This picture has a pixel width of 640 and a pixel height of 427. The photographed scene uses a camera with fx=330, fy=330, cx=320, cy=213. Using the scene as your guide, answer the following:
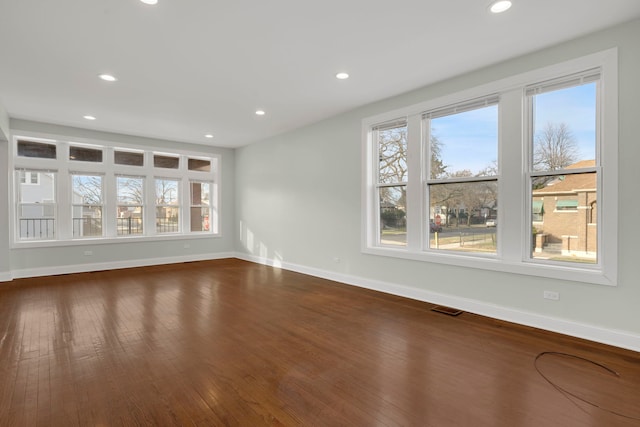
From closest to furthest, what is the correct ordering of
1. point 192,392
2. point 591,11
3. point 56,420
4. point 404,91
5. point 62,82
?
point 56,420 < point 192,392 < point 591,11 < point 62,82 < point 404,91

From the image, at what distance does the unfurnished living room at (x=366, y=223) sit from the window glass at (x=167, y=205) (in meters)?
1.78

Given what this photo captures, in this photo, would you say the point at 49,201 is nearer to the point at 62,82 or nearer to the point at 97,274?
the point at 97,274

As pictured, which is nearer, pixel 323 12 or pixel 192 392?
pixel 192 392

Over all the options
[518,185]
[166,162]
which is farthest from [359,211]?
[166,162]

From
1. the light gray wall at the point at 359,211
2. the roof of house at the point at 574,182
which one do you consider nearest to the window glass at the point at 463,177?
the light gray wall at the point at 359,211

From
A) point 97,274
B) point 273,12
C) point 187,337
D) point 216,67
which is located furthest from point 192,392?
point 97,274

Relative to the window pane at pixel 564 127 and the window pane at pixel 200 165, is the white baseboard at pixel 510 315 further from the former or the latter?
the window pane at pixel 200 165

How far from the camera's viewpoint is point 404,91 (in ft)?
15.2

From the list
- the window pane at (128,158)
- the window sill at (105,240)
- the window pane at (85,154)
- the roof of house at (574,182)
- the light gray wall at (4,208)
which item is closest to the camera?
the roof of house at (574,182)

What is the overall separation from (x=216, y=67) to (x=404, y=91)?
→ 99.1 inches

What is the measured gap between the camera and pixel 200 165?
27.2ft

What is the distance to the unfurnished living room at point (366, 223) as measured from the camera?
230cm

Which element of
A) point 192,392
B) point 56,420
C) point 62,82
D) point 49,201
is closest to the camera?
point 56,420

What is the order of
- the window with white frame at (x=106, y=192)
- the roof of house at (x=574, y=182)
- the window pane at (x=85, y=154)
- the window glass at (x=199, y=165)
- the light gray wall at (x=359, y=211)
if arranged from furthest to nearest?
the window glass at (x=199, y=165)
the window pane at (x=85, y=154)
the window with white frame at (x=106, y=192)
the roof of house at (x=574, y=182)
the light gray wall at (x=359, y=211)
